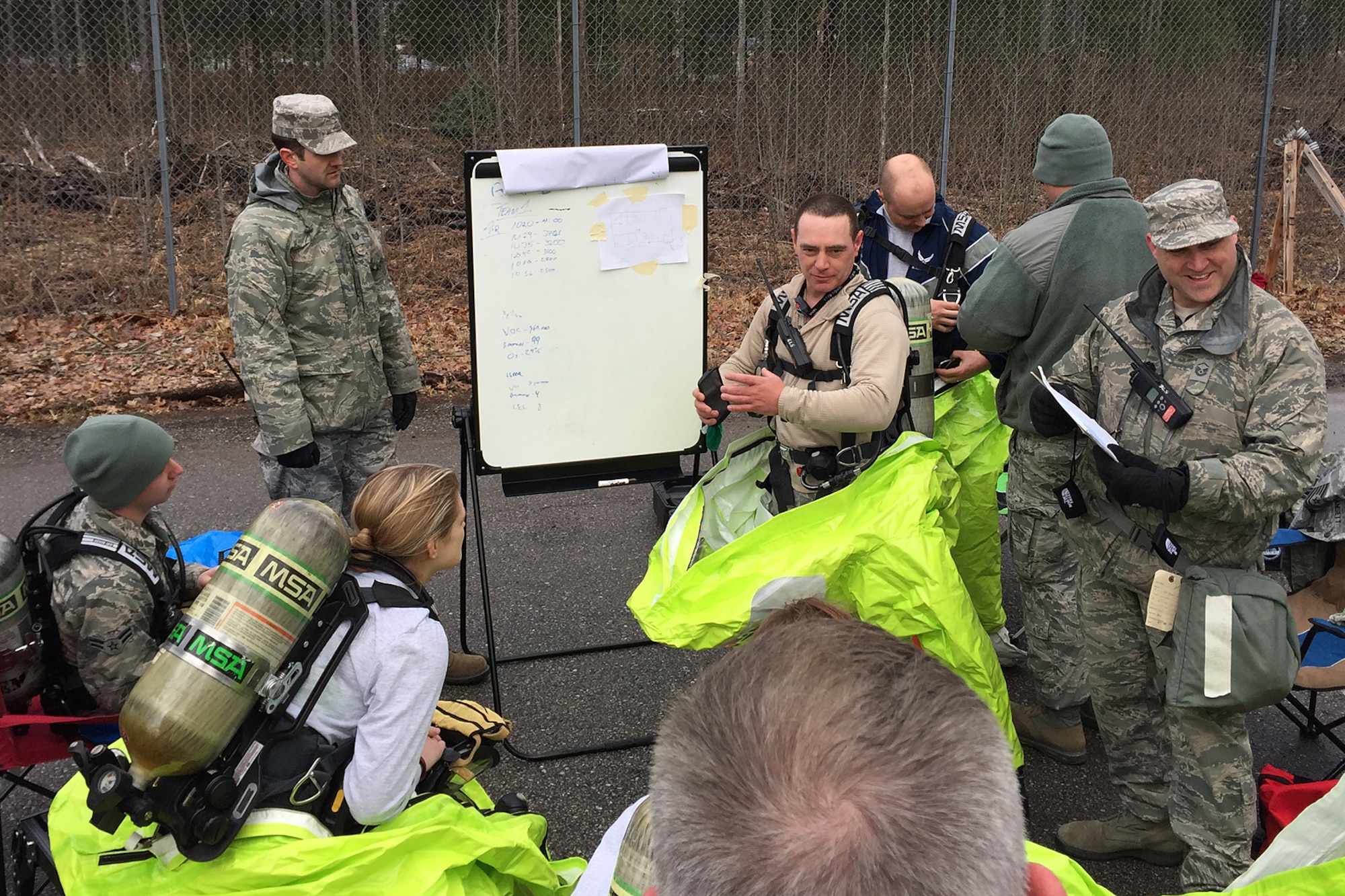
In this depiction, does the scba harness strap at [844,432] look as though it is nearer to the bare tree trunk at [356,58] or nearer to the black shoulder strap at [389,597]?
the black shoulder strap at [389,597]

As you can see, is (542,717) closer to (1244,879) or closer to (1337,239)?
(1244,879)

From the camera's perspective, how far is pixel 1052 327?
355cm

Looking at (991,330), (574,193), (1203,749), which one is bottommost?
(1203,749)

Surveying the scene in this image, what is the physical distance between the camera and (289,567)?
210 cm

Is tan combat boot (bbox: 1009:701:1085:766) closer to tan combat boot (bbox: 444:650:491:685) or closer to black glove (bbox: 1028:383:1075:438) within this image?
black glove (bbox: 1028:383:1075:438)

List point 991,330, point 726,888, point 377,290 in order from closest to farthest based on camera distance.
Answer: point 726,888 < point 991,330 < point 377,290

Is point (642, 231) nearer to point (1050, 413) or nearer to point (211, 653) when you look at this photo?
point (1050, 413)

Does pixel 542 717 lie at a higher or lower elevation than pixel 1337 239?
lower

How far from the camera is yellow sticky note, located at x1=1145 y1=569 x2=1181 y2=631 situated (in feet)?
9.39

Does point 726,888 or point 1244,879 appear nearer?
point 726,888

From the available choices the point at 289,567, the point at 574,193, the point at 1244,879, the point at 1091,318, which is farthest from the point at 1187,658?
the point at 574,193

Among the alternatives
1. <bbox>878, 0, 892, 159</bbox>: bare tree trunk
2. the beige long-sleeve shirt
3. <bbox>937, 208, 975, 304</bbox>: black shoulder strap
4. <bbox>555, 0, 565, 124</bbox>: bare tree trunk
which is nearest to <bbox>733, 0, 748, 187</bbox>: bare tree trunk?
<bbox>878, 0, 892, 159</bbox>: bare tree trunk

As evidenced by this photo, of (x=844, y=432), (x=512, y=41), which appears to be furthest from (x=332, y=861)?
(x=512, y=41)

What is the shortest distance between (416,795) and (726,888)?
173 centimetres
